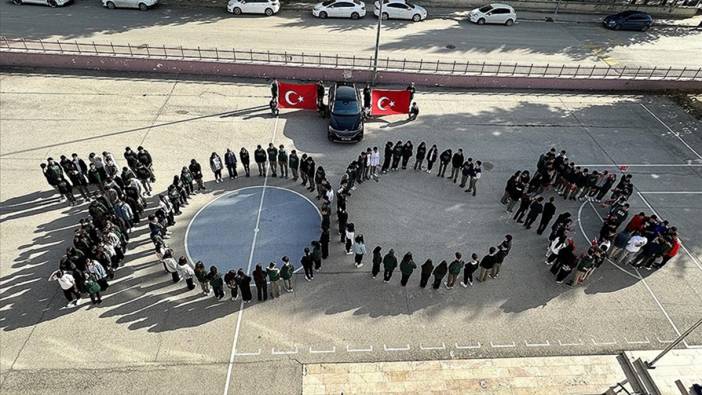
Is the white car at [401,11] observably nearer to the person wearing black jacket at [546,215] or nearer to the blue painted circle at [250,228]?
the blue painted circle at [250,228]

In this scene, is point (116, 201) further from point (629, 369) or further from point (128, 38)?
point (128, 38)

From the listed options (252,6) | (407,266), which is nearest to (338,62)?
(252,6)

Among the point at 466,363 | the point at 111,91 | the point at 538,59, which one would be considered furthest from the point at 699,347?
the point at 111,91

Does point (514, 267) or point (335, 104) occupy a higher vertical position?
point (335, 104)

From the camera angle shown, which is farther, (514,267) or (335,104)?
(335,104)

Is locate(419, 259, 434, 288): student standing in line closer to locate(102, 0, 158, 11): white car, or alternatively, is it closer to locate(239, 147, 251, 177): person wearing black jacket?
locate(239, 147, 251, 177): person wearing black jacket
